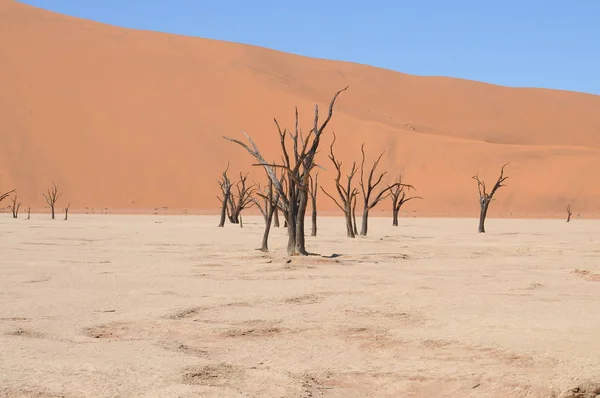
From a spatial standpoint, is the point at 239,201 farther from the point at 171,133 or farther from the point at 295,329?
the point at 171,133

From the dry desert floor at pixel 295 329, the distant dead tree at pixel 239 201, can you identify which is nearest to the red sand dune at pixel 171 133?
the distant dead tree at pixel 239 201

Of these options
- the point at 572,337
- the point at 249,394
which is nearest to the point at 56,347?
the point at 249,394

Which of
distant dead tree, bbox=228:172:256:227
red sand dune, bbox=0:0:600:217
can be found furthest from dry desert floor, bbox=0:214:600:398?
red sand dune, bbox=0:0:600:217

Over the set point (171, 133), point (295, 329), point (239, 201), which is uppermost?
point (171, 133)

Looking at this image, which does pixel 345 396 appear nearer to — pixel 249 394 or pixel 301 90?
pixel 249 394

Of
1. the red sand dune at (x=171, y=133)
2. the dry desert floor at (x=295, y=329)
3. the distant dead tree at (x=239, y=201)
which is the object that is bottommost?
the dry desert floor at (x=295, y=329)

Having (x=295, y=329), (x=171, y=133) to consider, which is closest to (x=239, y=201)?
(x=295, y=329)

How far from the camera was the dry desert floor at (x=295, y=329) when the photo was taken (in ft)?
14.9

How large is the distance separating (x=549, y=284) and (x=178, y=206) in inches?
1839

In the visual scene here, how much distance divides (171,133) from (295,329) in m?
56.9

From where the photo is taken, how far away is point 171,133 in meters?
62.1

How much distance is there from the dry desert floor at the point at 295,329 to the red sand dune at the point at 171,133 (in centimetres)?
4442

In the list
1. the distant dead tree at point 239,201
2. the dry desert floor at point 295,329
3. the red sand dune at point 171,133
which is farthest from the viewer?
the red sand dune at point 171,133

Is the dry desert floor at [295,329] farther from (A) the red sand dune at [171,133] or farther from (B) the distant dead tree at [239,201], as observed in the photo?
(A) the red sand dune at [171,133]
